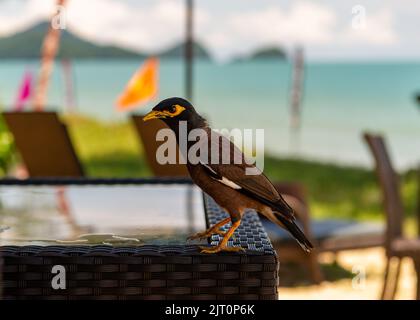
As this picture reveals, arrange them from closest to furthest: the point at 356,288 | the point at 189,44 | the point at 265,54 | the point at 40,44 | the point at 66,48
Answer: the point at 356,288
the point at 189,44
the point at 40,44
the point at 66,48
the point at 265,54

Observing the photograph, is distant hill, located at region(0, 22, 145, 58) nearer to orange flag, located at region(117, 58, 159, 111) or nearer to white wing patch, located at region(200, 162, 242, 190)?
orange flag, located at region(117, 58, 159, 111)

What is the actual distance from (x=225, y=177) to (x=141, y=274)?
0.81 feet

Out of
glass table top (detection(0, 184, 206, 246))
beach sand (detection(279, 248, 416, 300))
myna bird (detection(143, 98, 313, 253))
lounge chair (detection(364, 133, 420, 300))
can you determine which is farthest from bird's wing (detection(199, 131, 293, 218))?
beach sand (detection(279, 248, 416, 300))

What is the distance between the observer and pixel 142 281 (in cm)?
142

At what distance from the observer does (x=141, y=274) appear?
1.42 m

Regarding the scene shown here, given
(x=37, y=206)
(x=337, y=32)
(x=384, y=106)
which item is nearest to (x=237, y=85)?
(x=337, y=32)

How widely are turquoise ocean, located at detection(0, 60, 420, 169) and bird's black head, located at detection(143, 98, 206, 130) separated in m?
17.4

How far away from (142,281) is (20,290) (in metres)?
0.23

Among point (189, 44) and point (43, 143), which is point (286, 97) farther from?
point (43, 143)

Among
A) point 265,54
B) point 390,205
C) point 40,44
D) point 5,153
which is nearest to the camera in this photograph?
point 5,153

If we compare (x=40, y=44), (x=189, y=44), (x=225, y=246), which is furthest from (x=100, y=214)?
(x=40, y=44)

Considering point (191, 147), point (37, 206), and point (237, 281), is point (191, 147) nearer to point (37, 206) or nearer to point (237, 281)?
point (237, 281)

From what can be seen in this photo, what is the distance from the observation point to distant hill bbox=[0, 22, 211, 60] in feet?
87.7

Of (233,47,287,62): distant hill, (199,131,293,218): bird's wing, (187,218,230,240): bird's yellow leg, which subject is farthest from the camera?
(233,47,287,62): distant hill
